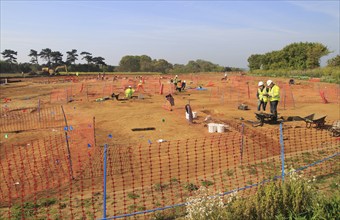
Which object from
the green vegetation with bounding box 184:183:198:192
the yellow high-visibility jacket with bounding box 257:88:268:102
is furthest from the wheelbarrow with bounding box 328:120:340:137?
the green vegetation with bounding box 184:183:198:192

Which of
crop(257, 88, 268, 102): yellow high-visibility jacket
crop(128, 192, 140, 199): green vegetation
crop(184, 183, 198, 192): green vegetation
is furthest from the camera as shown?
crop(257, 88, 268, 102): yellow high-visibility jacket

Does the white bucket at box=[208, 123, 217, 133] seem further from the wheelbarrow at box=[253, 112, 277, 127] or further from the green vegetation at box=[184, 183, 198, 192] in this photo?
the green vegetation at box=[184, 183, 198, 192]

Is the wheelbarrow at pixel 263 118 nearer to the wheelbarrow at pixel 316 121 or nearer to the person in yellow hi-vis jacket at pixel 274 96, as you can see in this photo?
the person in yellow hi-vis jacket at pixel 274 96

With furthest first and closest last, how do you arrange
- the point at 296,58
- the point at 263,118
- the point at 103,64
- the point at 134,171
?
the point at 103,64 → the point at 296,58 → the point at 263,118 → the point at 134,171

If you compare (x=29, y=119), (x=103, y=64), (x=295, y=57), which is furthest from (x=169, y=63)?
(x=29, y=119)

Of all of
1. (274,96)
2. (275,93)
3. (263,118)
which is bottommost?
(263,118)

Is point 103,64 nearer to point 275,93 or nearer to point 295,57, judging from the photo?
point 295,57

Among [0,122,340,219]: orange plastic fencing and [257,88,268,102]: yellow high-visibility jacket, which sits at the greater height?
[257,88,268,102]: yellow high-visibility jacket

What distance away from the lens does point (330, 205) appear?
4.53 metres

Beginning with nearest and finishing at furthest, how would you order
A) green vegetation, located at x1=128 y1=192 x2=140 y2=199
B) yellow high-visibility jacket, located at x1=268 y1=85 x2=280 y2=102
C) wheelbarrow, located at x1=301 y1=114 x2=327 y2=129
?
green vegetation, located at x1=128 y1=192 x2=140 y2=199, wheelbarrow, located at x1=301 y1=114 x2=327 y2=129, yellow high-visibility jacket, located at x1=268 y1=85 x2=280 y2=102

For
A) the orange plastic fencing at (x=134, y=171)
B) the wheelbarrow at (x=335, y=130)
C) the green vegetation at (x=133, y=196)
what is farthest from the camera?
the wheelbarrow at (x=335, y=130)

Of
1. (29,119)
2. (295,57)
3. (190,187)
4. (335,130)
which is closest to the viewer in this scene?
(190,187)

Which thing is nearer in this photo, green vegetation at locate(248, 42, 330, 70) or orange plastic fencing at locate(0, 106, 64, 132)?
orange plastic fencing at locate(0, 106, 64, 132)

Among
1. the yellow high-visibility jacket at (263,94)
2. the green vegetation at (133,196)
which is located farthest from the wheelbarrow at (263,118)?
the green vegetation at (133,196)
